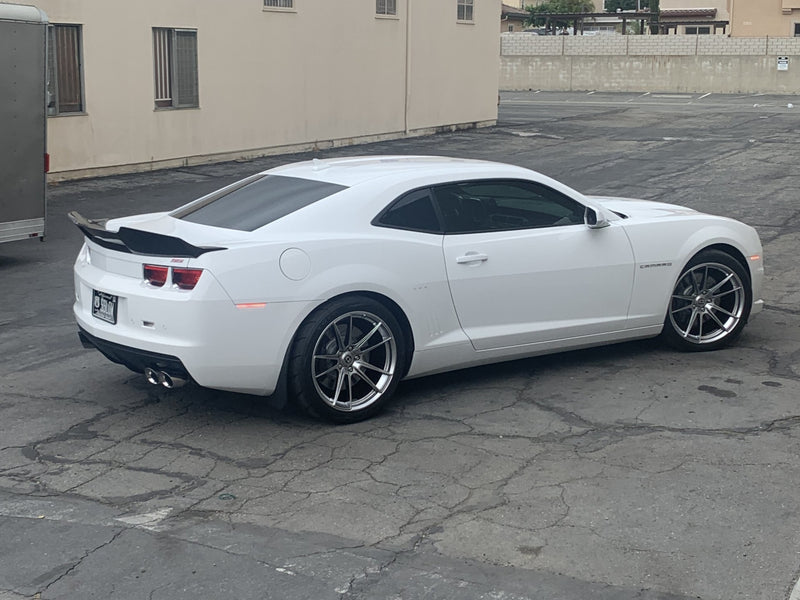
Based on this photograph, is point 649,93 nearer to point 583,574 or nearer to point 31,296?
point 31,296

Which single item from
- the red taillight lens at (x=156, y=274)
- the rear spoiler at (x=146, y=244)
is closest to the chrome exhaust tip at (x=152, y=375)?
the red taillight lens at (x=156, y=274)

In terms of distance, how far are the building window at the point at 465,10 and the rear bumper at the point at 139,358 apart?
2309cm

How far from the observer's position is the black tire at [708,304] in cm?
768

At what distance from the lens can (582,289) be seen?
23.4 feet

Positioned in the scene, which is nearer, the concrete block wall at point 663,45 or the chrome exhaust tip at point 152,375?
the chrome exhaust tip at point 152,375

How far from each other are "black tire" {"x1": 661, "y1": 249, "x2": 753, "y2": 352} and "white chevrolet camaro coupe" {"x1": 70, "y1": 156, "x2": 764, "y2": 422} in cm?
1

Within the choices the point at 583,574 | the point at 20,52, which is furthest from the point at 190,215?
the point at 20,52

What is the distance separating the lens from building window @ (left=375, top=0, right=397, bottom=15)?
24.8 meters

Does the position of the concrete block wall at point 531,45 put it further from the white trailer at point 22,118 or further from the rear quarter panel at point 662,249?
the rear quarter panel at point 662,249

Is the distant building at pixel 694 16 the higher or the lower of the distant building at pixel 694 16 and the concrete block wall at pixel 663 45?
the higher

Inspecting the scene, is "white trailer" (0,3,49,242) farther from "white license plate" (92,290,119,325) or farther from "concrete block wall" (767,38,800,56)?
"concrete block wall" (767,38,800,56)

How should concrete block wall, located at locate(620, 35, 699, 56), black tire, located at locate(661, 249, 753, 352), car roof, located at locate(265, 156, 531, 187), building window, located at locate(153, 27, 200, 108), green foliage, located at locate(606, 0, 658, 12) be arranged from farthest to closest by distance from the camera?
green foliage, located at locate(606, 0, 658, 12) < concrete block wall, located at locate(620, 35, 699, 56) < building window, located at locate(153, 27, 200, 108) < black tire, located at locate(661, 249, 753, 352) < car roof, located at locate(265, 156, 531, 187)

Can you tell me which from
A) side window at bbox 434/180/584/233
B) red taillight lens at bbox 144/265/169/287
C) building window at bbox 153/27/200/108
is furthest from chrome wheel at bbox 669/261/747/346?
building window at bbox 153/27/200/108

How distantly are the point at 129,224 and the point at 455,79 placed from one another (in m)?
22.2
